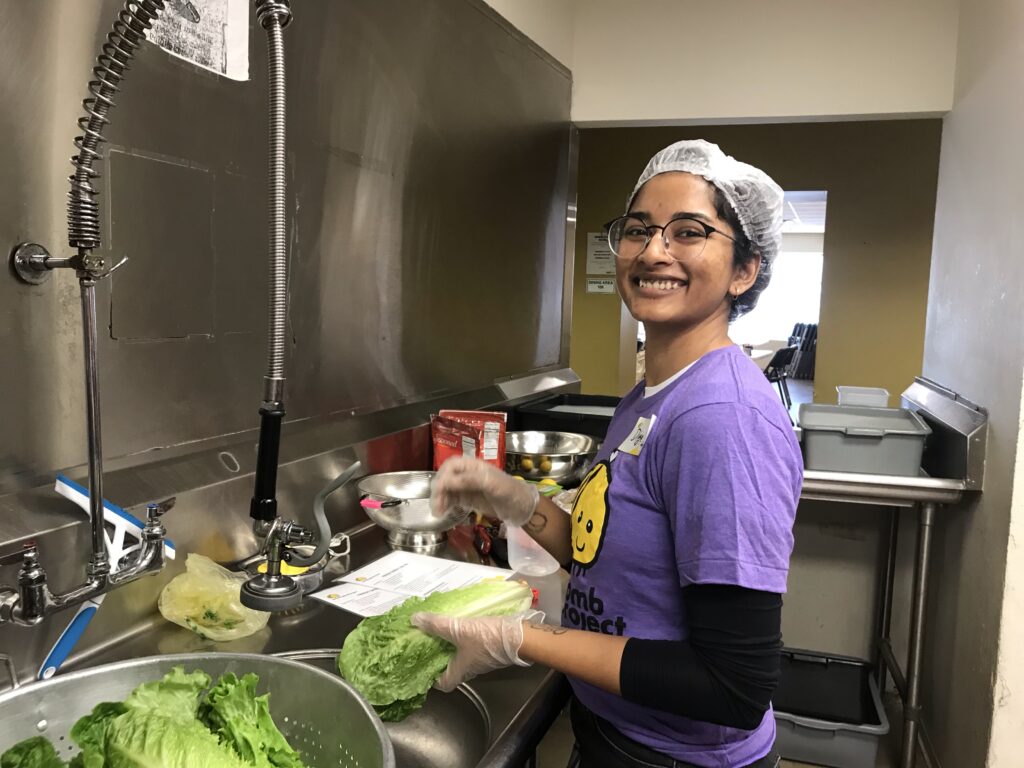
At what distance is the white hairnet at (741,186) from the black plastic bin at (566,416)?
1.28m

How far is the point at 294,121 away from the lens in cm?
157

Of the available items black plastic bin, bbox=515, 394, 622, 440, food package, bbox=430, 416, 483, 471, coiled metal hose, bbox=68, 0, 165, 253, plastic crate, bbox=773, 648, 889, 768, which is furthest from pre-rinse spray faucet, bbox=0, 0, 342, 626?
plastic crate, bbox=773, 648, 889, 768

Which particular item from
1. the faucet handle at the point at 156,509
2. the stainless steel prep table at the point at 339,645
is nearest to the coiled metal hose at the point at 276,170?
the faucet handle at the point at 156,509

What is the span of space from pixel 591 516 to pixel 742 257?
44cm

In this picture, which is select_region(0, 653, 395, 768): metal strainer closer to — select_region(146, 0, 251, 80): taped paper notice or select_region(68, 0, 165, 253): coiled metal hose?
select_region(68, 0, 165, 253): coiled metal hose

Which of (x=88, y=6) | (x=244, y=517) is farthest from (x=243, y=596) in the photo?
(x=88, y=6)

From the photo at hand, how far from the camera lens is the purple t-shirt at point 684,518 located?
0.87 meters

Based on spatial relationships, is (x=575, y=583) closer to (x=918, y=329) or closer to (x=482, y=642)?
(x=482, y=642)

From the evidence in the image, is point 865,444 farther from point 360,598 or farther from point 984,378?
point 360,598

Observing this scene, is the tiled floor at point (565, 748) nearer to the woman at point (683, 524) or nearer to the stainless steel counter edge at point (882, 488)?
the stainless steel counter edge at point (882, 488)

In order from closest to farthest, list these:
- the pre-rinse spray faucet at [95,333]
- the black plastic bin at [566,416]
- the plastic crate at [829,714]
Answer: the pre-rinse spray faucet at [95,333]
the plastic crate at [829,714]
the black plastic bin at [566,416]

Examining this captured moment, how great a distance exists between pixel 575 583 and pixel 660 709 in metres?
0.23

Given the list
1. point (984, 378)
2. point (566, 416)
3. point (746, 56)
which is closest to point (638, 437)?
point (566, 416)

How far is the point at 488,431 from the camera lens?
6.63ft
